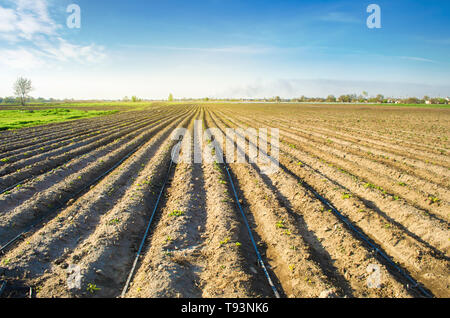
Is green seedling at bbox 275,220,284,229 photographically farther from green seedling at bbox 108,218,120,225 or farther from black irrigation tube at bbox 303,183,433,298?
green seedling at bbox 108,218,120,225

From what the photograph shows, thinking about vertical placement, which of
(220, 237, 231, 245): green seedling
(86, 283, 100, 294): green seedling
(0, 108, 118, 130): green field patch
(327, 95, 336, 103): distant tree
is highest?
(327, 95, 336, 103): distant tree

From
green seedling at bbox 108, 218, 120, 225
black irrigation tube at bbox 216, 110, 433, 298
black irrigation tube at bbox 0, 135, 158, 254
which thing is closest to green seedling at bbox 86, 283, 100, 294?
green seedling at bbox 108, 218, 120, 225

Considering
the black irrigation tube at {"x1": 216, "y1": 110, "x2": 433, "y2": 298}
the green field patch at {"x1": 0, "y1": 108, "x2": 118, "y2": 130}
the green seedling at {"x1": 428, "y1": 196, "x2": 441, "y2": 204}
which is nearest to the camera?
the black irrigation tube at {"x1": 216, "y1": 110, "x2": 433, "y2": 298}

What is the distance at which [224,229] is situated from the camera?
6570mm

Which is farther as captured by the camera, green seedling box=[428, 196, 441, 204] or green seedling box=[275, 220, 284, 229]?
green seedling box=[428, 196, 441, 204]

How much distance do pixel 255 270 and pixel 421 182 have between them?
8.73 m

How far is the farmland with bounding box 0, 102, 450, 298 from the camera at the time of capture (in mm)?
4844

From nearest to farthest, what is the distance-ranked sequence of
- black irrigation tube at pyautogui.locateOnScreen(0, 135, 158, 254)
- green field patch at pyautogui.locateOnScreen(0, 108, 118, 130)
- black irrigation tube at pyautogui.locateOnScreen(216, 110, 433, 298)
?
black irrigation tube at pyautogui.locateOnScreen(216, 110, 433, 298) < black irrigation tube at pyautogui.locateOnScreen(0, 135, 158, 254) < green field patch at pyautogui.locateOnScreen(0, 108, 118, 130)

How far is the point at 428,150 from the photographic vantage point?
49.2 ft

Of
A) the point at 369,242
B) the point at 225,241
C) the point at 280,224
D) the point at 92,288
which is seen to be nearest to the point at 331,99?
the point at 369,242

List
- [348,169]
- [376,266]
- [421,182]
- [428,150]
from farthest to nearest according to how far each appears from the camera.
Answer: [428,150] < [348,169] < [421,182] < [376,266]

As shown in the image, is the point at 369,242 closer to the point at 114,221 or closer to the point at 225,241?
the point at 225,241
